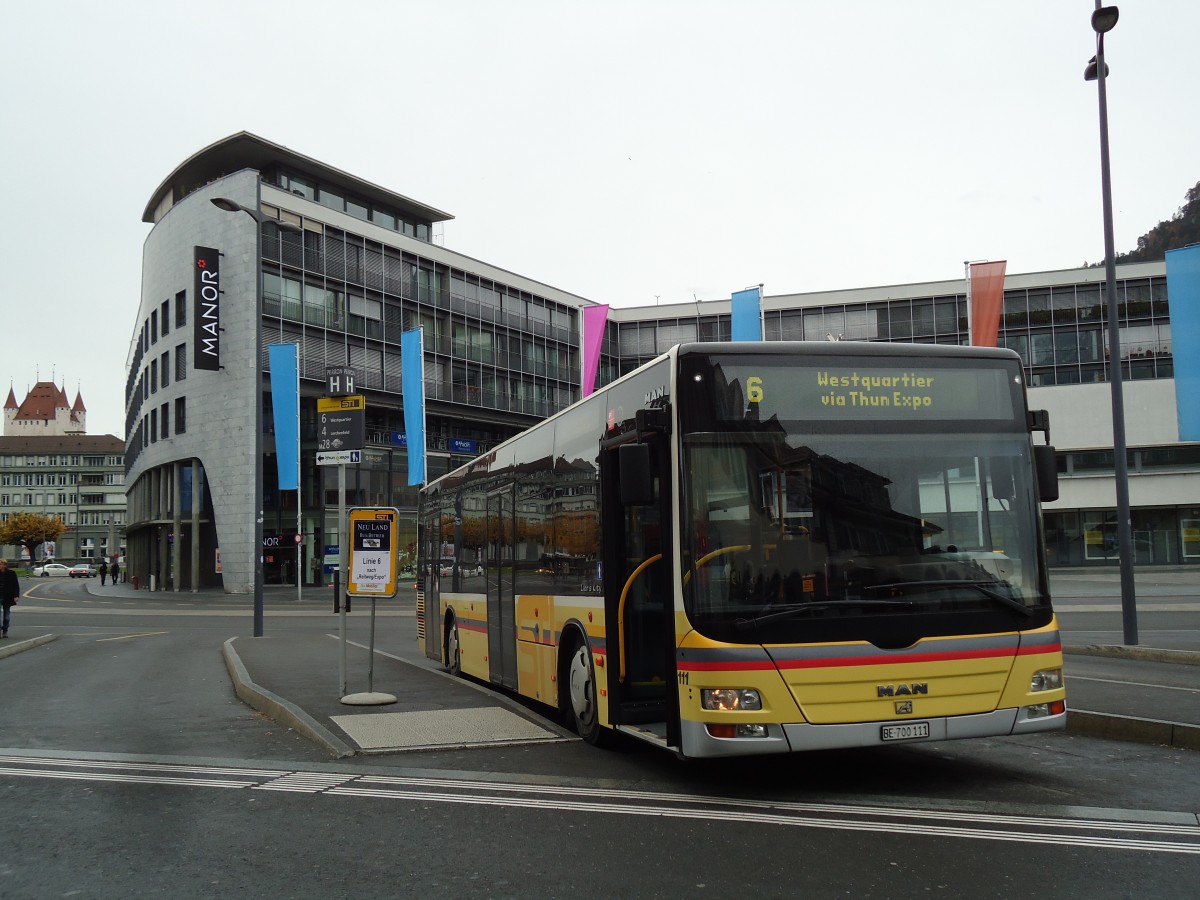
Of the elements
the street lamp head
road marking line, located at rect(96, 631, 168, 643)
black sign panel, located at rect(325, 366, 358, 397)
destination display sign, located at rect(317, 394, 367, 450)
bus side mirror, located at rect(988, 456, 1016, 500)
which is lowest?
road marking line, located at rect(96, 631, 168, 643)

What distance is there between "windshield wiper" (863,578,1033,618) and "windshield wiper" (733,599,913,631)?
0.09 metres

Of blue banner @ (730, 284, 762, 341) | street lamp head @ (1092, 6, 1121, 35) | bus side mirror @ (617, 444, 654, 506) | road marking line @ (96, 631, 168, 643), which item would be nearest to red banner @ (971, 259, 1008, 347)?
blue banner @ (730, 284, 762, 341)

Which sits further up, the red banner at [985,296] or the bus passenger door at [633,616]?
the red banner at [985,296]

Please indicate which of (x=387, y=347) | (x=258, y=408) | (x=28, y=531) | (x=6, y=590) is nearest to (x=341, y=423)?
(x=258, y=408)

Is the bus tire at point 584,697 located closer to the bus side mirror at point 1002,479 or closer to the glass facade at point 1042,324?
the bus side mirror at point 1002,479

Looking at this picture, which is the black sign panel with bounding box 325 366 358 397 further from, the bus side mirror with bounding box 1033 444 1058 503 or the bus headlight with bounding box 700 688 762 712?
the bus side mirror with bounding box 1033 444 1058 503

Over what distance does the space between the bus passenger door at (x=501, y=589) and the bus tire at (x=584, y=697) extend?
2.04 metres

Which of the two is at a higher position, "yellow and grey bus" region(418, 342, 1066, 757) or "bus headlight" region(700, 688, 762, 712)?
"yellow and grey bus" region(418, 342, 1066, 757)

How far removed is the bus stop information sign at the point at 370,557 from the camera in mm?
11898

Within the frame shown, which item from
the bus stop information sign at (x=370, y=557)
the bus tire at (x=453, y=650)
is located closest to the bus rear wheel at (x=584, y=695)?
the bus stop information sign at (x=370, y=557)

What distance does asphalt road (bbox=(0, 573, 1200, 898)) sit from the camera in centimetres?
549

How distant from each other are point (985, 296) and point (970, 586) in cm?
2738

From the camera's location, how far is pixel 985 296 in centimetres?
3281

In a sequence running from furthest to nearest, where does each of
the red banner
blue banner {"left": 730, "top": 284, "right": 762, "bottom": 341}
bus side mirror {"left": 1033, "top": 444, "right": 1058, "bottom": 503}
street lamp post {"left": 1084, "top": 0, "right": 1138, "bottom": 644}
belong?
1. blue banner {"left": 730, "top": 284, "right": 762, "bottom": 341}
2. the red banner
3. street lamp post {"left": 1084, "top": 0, "right": 1138, "bottom": 644}
4. bus side mirror {"left": 1033, "top": 444, "right": 1058, "bottom": 503}
